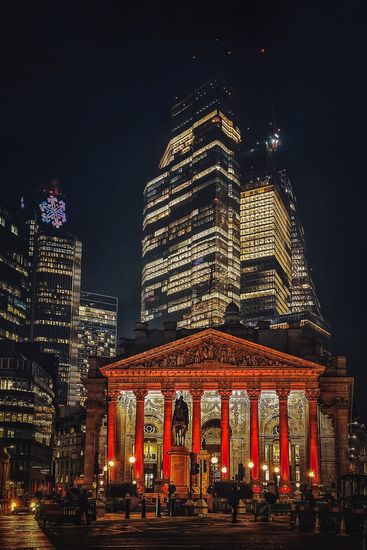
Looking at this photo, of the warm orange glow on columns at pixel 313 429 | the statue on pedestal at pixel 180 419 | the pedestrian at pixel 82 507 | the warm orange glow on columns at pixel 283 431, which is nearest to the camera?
the pedestrian at pixel 82 507

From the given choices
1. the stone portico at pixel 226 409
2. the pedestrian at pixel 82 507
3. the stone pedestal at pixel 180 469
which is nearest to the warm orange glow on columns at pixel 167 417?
the stone portico at pixel 226 409

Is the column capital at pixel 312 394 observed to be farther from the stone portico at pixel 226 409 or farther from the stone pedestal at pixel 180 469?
the stone pedestal at pixel 180 469

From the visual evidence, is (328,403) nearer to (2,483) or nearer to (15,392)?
(2,483)

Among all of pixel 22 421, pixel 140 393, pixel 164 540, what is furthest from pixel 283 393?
pixel 22 421

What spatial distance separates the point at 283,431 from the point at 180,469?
77.3 feet

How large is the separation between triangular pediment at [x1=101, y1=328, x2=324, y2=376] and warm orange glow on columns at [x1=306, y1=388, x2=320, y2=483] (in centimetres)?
319

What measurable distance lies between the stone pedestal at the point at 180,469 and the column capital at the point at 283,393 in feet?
76.8

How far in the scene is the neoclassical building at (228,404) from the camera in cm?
8969

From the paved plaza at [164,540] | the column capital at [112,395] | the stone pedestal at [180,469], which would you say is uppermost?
the column capital at [112,395]

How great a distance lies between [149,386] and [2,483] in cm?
2999

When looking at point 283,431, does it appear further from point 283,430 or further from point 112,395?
point 112,395

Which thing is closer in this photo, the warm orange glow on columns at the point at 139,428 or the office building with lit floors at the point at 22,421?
the warm orange glow on columns at the point at 139,428

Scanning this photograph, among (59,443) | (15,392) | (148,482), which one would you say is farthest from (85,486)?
(59,443)

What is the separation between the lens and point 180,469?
68.6 meters
